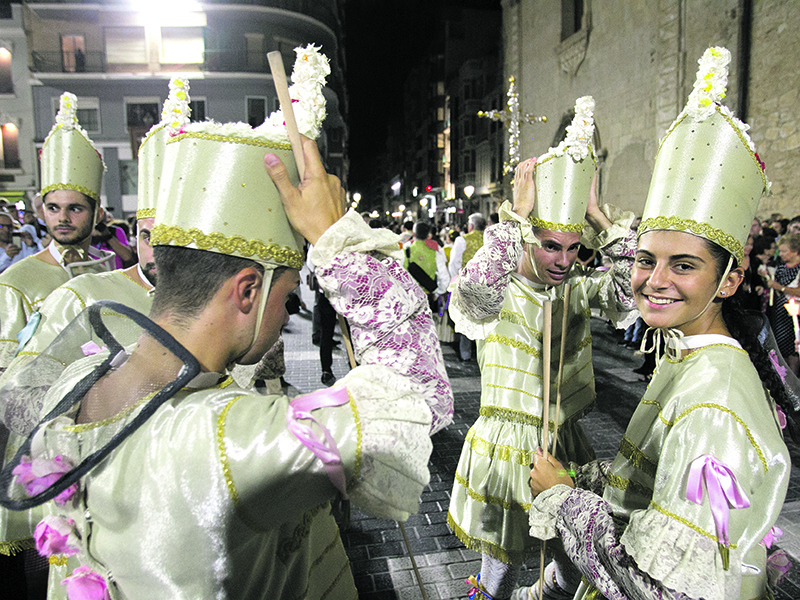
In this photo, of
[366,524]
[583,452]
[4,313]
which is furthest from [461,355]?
[4,313]

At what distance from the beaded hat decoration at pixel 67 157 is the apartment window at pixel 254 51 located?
25.7 m

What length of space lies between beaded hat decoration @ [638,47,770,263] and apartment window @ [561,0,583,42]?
19.4 metres

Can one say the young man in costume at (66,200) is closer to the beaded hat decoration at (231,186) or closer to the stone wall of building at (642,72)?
the beaded hat decoration at (231,186)

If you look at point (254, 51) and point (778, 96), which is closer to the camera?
point (778, 96)

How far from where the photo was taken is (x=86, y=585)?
1.10 m

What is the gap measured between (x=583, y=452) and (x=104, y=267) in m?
3.39

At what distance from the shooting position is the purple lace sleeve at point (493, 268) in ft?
8.43

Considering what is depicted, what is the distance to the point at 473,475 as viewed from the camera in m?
2.77

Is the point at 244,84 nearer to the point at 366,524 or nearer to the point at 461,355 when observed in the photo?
the point at 461,355

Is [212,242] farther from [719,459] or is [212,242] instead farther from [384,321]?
[719,459]

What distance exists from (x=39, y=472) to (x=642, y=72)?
1654 cm

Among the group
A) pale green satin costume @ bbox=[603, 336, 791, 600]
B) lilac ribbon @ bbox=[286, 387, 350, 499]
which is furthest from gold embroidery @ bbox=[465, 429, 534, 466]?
lilac ribbon @ bbox=[286, 387, 350, 499]

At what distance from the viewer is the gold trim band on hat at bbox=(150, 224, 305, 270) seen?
43.9 inches

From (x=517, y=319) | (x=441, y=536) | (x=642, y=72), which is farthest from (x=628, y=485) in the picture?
(x=642, y=72)
